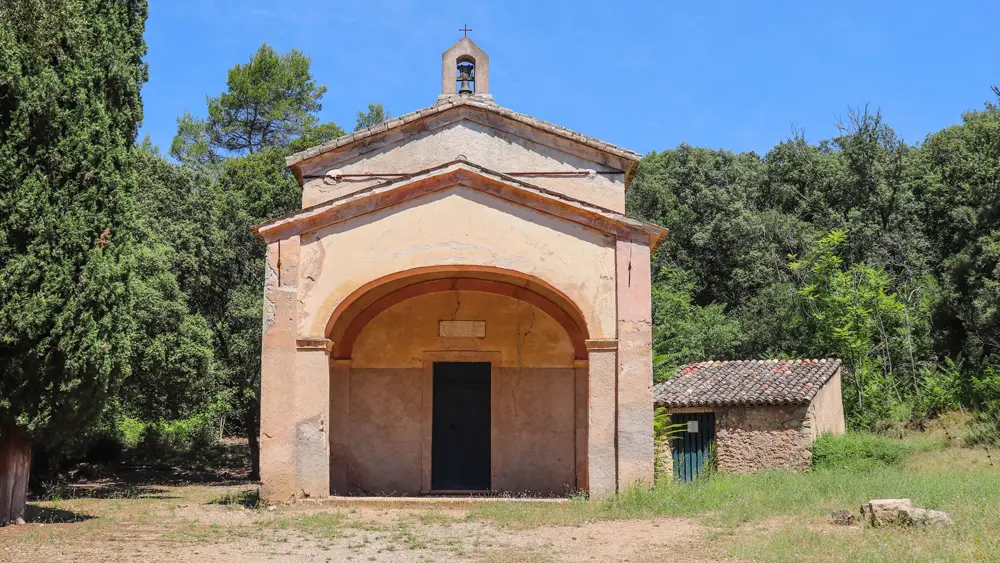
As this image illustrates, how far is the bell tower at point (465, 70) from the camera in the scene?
18.0 m

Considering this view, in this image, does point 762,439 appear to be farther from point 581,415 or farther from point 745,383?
point 581,415

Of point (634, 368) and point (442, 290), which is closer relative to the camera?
point (634, 368)

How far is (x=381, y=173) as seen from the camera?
54.0 ft

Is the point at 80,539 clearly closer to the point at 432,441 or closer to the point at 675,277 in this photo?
the point at 432,441

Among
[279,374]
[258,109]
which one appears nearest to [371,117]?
[258,109]

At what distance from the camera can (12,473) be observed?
A: 11.1 metres

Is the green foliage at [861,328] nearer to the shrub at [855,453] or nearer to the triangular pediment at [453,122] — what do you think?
the shrub at [855,453]

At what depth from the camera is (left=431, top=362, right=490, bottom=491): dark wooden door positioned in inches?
653

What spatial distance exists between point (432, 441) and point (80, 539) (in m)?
7.25

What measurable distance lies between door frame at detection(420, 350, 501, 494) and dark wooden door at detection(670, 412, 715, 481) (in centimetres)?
554

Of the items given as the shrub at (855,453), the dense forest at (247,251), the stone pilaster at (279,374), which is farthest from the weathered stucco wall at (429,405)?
the shrub at (855,453)

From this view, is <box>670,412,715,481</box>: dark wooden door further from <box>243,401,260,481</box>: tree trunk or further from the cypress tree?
the cypress tree

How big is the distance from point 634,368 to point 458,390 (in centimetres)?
432

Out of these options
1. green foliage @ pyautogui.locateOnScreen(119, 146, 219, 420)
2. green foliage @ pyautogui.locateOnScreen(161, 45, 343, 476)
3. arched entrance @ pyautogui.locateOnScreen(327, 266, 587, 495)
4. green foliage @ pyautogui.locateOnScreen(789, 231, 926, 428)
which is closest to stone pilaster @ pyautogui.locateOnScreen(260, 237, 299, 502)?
arched entrance @ pyautogui.locateOnScreen(327, 266, 587, 495)
